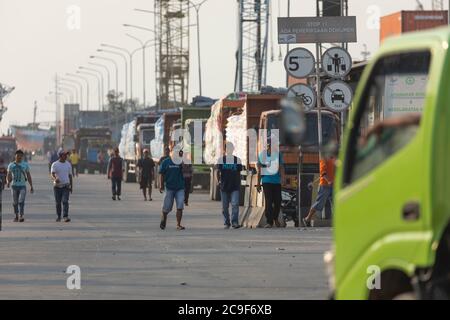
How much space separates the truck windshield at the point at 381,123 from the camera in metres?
9.27

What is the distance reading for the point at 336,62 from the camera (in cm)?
3030

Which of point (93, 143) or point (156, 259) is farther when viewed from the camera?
point (93, 143)

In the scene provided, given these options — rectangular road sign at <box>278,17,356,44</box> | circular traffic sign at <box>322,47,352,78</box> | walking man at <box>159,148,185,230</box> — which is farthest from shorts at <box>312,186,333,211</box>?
rectangular road sign at <box>278,17,356,44</box>

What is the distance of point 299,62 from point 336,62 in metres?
0.77

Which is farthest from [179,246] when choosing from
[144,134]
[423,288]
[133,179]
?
[133,179]

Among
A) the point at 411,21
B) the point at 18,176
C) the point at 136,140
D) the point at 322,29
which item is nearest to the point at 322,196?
the point at 322,29

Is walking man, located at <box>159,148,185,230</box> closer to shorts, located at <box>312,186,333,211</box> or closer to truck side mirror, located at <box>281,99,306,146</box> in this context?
shorts, located at <box>312,186,333,211</box>

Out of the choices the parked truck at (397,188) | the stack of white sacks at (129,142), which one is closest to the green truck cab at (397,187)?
the parked truck at (397,188)

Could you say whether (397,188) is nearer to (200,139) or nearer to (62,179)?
(62,179)

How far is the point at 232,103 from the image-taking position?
46719 millimetres

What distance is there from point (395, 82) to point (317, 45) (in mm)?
20443

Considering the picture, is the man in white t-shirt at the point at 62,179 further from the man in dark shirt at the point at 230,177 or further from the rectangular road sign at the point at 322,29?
the rectangular road sign at the point at 322,29
